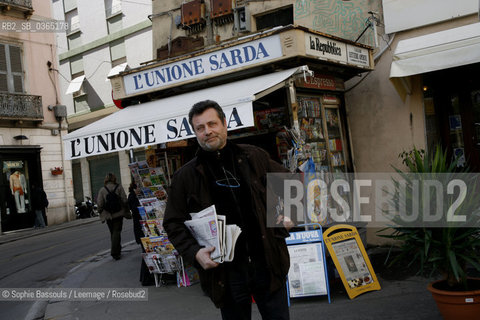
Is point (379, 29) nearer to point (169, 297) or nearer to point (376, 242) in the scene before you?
point (376, 242)

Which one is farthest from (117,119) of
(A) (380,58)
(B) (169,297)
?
(A) (380,58)

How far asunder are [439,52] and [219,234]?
187 inches

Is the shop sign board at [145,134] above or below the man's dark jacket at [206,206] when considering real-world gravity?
above

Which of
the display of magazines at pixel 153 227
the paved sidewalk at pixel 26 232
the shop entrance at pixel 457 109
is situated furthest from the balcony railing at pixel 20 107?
the shop entrance at pixel 457 109

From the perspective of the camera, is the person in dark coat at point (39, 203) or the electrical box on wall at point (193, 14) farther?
the person in dark coat at point (39, 203)

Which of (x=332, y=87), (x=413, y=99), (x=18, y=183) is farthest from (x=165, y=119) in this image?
(x=18, y=183)

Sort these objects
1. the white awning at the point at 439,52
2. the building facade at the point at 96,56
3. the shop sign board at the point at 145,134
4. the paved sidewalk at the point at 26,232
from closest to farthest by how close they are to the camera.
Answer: the shop sign board at the point at 145,134 → the white awning at the point at 439,52 → the paved sidewalk at the point at 26,232 → the building facade at the point at 96,56

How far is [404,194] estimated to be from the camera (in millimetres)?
4164

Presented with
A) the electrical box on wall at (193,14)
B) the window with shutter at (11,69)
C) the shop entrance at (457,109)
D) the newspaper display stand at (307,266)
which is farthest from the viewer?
the window with shutter at (11,69)

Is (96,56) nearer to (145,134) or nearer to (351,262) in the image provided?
(145,134)

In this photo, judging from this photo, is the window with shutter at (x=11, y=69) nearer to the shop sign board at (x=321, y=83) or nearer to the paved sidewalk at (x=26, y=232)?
the paved sidewalk at (x=26, y=232)

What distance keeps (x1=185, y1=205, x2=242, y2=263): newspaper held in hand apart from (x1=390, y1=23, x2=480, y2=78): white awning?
4491 mm

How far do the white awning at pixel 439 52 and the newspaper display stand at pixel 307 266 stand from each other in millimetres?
2602

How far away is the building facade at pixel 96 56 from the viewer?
23688 mm
